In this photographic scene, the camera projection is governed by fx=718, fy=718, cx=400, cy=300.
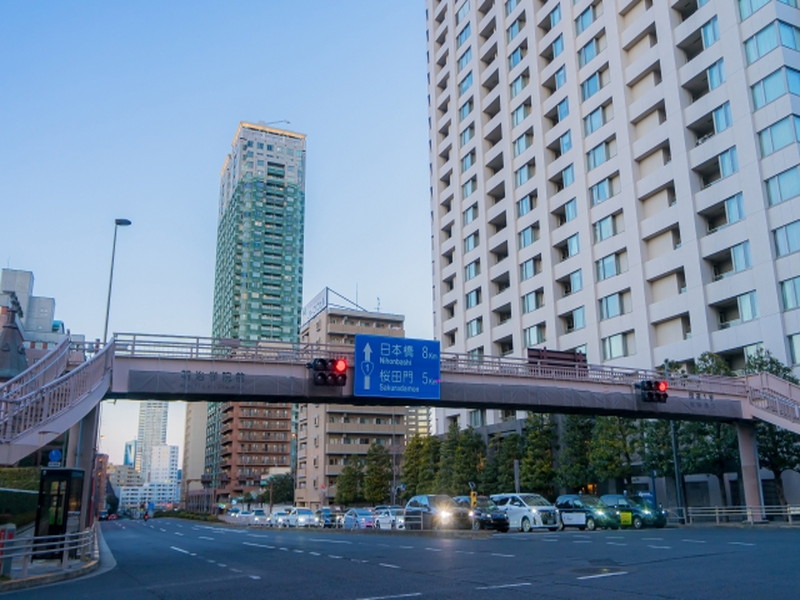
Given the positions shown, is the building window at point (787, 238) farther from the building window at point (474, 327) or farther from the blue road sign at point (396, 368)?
the building window at point (474, 327)

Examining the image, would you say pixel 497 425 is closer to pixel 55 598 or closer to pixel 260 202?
pixel 55 598

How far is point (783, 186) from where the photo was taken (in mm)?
42438

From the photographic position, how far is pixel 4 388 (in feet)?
Answer: 64.9

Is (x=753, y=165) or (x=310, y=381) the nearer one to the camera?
(x=310, y=381)

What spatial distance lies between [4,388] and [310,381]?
11.2 metres

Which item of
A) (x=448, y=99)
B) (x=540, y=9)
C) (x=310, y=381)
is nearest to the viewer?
(x=310, y=381)

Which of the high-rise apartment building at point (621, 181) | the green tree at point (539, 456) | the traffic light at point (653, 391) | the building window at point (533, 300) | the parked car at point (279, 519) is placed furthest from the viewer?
the building window at point (533, 300)

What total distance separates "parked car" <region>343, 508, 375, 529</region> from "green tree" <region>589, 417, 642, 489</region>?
14494 mm

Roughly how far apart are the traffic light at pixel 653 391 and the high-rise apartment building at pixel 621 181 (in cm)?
1324

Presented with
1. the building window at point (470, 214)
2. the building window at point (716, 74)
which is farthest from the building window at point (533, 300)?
the building window at point (716, 74)

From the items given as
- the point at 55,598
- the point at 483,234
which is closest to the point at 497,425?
the point at 483,234

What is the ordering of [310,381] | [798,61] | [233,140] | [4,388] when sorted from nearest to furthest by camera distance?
[4,388] → [310,381] → [798,61] → [233,140]

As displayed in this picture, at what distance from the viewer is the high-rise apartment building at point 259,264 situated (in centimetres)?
14762

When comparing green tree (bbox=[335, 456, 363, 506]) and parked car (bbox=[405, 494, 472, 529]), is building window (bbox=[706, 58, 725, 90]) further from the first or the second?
green tree (bbox=[335, 456, 363, 506])
